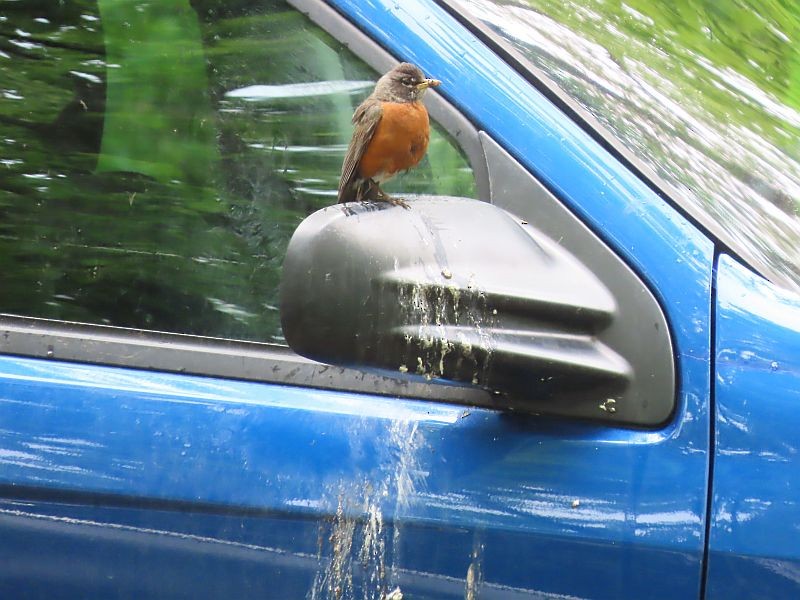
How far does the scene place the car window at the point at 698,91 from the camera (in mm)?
1917

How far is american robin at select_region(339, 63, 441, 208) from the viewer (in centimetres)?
180

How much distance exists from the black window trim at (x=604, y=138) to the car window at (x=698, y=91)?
2 centimetres

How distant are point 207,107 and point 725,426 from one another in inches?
42.8

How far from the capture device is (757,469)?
62.9 inches

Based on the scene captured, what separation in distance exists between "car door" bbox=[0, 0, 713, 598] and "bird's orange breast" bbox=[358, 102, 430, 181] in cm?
4

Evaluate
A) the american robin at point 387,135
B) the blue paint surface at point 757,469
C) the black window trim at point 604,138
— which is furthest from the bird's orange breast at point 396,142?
the blue paint surface at point 757,469

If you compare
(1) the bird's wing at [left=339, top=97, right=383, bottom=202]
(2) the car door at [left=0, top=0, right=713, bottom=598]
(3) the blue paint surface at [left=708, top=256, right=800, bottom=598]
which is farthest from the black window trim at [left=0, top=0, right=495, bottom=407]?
(3) the blue paint surface at [left=708, top=256, right=800, bottom=598]

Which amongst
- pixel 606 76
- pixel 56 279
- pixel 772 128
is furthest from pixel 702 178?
pixel 56 279

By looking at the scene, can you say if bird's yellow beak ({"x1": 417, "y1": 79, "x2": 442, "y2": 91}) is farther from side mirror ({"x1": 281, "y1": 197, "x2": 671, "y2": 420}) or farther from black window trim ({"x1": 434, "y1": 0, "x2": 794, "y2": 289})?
side mirror ({"x1": 281, "y1": 197, "x2": 671, "y2": 420})

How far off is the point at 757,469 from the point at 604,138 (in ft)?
1.99

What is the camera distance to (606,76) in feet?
6.79

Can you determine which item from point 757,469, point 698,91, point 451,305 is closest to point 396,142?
point 451,305

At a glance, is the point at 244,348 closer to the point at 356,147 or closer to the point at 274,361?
the point at 274,361

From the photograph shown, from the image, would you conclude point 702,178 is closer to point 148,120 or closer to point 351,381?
point 351,381
